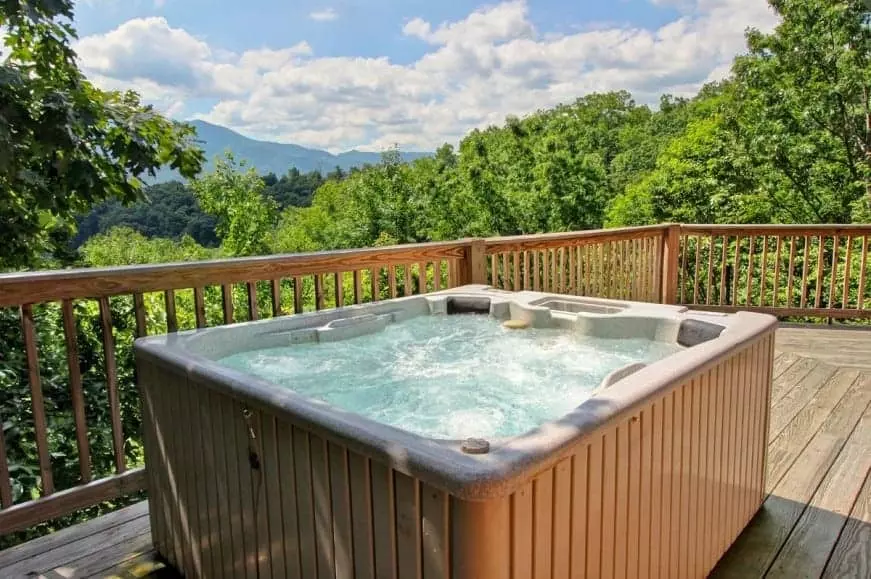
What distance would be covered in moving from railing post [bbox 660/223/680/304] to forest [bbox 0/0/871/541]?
3957mm

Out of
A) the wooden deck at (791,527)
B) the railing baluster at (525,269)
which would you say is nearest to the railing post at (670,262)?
the railing baluster at (525,269)

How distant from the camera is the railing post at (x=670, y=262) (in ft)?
17.3

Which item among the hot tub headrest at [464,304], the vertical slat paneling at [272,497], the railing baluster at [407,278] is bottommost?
the vertical slat paneling at [272,497]

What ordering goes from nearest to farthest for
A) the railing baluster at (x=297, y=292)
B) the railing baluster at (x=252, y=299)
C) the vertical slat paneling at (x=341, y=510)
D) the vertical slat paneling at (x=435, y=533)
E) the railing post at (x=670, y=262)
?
the vertical slat paneling at (x=435, y=533)
the vertical slat paneling at (x=341, y=510)
the railing baluster at (x=252, y=299)
the railing baluster at (x=297, y=292)
the railing post at (x=670, y=262)

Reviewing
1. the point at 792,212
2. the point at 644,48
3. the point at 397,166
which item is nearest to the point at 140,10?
the point at 397,166

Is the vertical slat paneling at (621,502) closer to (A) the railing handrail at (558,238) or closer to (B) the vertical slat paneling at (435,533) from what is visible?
(B) the vertical slat paneling at (435,533)

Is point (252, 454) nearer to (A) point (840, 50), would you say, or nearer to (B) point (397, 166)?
(A) point (840, 50)

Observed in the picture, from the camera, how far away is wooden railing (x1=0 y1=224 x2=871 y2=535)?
2090 millimetres

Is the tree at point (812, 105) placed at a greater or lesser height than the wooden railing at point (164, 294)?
greater

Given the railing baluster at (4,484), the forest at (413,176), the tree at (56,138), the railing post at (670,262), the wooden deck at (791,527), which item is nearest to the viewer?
the wooden deck at (791,527)

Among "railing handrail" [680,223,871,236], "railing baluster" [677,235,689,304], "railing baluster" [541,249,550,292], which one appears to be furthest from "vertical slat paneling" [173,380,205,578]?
"railing baluster" [677,235,689,304]

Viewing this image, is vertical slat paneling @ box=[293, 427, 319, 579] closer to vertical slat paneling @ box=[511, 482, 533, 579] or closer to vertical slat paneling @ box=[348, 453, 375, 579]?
vertical slat paneling @ box=[348, 453, 375, 579]

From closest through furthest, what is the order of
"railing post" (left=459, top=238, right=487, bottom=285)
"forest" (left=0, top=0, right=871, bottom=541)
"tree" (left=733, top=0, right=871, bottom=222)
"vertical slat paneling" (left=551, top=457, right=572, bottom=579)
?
"vertical slat paneling" (left=551, top=457, right=572, bottom=579) → "forest" (left=0, top=0, right=871, bottom=541) → "railing post" (left=459, top=238, right=487, bottom=285) → "tree" (left=733, top=0, right=871, bottom=222)

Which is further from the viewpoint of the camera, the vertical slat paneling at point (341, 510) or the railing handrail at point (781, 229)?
the railing handrail at point (781, 229)
